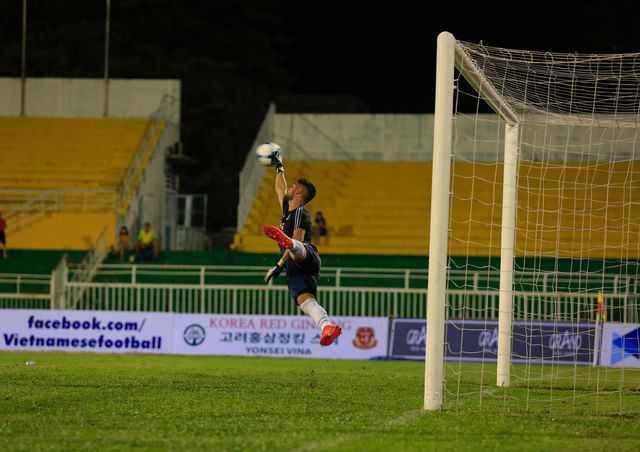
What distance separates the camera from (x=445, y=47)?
35.9 ft

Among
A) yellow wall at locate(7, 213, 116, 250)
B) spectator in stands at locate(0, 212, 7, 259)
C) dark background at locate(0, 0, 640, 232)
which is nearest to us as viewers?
spectator in stands at locate(0, 212, 7, 259)

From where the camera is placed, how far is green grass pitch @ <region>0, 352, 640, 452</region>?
28.4 feet

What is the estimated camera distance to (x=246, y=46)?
5719 cm

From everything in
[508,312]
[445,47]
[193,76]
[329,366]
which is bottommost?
[329,366]

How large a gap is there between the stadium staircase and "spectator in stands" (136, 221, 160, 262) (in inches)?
68.9

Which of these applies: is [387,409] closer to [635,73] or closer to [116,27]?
[635,73]

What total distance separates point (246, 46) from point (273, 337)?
117ft

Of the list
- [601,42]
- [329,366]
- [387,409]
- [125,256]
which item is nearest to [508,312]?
[387,409]

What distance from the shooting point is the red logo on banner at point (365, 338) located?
76.0ft

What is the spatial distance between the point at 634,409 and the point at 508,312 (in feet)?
7.90

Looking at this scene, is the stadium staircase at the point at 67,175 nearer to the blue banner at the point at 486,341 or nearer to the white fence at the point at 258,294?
the white fence at the point at 258,294

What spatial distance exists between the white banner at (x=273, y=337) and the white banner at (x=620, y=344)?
4682mm

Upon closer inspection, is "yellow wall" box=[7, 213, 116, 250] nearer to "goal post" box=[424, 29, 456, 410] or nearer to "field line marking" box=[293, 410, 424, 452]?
"goal post" box=[424, 29, 456, 410]

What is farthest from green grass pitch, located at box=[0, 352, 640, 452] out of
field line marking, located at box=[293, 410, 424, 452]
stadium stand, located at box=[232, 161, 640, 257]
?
stadium stand, located at box=[232, 161, 640, 257]
